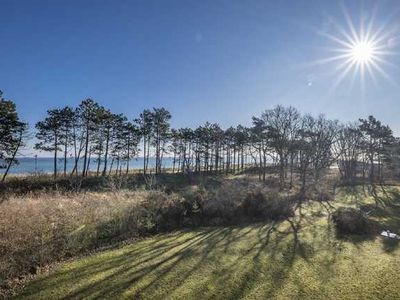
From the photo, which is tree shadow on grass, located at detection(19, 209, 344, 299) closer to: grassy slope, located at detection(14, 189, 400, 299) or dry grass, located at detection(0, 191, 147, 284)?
grassy slope, located at detection(14, 189, 400, 299)

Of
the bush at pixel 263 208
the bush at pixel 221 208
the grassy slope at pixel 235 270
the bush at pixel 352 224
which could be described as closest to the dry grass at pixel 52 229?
Answer: the grassy slope at pixel 235 270

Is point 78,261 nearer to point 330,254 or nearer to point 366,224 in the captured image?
point 330,254

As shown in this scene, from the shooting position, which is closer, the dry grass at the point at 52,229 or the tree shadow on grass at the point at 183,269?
the tree shadow on grass at the point at 183,269

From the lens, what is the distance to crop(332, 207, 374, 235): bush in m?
16.0

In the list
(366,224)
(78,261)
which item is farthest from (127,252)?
(366,224)

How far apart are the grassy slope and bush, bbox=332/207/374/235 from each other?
1152 mm

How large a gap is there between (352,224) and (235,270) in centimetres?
899

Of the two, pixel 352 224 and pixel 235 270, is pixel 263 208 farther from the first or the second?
pixel 235 270

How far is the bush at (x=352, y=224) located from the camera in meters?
16.0

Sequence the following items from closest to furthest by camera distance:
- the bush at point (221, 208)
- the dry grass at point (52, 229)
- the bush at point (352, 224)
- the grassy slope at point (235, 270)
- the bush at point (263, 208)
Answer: the grassy slope at point (235, 270)
the dry grass at point (52, 229)
the bush at point (352, 224)
the bush at point (221, 208)
the bush at point (263, 208)

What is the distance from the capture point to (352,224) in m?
16.2

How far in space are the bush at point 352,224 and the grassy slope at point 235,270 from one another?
1.15 meters

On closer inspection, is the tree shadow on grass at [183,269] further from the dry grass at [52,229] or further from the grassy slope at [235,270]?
the dry grass at [52,229]

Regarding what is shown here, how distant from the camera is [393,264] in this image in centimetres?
1116
